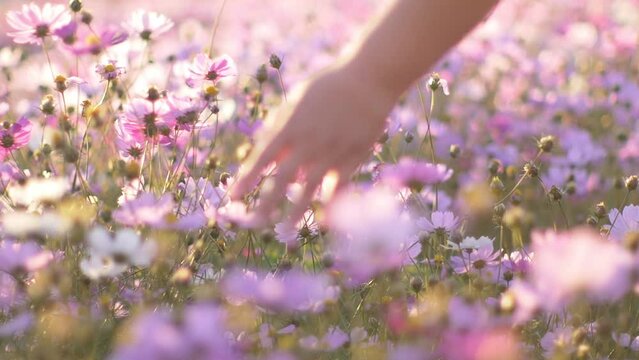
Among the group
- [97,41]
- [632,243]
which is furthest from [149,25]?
[632,243]

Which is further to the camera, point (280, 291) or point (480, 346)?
point (280, 291)

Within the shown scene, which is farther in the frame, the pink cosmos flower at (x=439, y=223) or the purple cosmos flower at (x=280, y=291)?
the pink cosmos flower at (x=439, y=223)

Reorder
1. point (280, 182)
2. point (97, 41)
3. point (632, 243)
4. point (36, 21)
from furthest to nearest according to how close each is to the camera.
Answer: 1. point (97, 41)
2. point (36, 21)
3. point (632, 243)
4. point (280, 182)

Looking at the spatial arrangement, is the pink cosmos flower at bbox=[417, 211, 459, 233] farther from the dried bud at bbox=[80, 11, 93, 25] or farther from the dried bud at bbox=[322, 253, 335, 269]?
the dried bud at bbox=[80, 11, 93, 25]

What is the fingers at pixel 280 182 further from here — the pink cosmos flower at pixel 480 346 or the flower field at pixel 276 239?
the pink cosmos flower at pixel 480 346

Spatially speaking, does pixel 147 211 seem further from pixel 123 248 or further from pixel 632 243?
pixel 632 243

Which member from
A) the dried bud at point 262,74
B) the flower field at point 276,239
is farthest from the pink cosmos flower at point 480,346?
the dried bud at point 262,74

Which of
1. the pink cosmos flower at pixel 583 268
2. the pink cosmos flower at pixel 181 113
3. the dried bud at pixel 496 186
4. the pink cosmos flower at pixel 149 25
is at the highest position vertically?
the pink cosmos flower at pixel 583 268

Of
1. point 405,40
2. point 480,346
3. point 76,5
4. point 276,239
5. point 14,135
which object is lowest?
point 276,239
